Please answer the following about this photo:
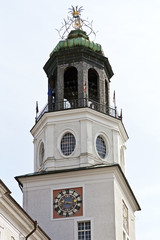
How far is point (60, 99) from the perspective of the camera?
46438 millimetres

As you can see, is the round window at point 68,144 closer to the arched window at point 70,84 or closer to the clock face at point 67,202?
the clock face at point 67,202

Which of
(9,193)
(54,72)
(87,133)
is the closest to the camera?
(9,193)

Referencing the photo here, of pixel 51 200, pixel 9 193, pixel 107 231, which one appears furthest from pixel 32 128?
pixel 9 193

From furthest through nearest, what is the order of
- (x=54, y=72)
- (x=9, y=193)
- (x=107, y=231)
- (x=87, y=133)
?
1. (x=54, y=72)
2. (x=87, y=133)
3. (x=107, y=231)
4. (x=9, y=193)

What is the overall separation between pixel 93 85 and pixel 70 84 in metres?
1.49

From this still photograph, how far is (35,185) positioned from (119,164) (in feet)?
17.2

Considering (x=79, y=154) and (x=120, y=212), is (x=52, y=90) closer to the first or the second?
(x=79, y=154)

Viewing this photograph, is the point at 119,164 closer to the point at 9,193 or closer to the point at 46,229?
the point at 46,229

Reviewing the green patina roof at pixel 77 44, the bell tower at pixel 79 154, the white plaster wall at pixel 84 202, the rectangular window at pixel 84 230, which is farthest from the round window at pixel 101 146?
the green patina roof at pixel 77 44

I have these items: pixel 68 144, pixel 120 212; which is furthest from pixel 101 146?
pixel 120 212

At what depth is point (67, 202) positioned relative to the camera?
43.0 m

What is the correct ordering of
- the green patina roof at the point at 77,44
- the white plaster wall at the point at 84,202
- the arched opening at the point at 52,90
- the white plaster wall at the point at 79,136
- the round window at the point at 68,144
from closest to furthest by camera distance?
the white plaster wall at the point at 84,202
the white plaster wall at the point at 79,136
the round window at the point at 68,144
the arched opening at the point at 52,90
the green patina roof at the point at 77,44

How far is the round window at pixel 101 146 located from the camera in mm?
45281

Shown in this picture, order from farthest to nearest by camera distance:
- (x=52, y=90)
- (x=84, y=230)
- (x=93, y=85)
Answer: (x=93, y=85), (x=52, y=90), (x=84, y=230)
